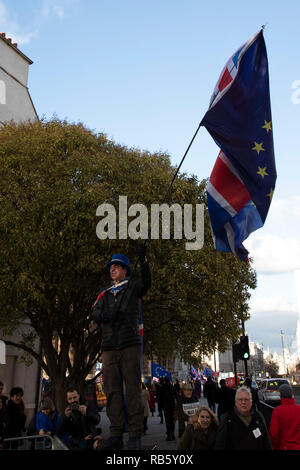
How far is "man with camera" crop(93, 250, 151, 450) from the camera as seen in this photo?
5.24m

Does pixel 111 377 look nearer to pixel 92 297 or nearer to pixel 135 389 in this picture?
pixel 135 389

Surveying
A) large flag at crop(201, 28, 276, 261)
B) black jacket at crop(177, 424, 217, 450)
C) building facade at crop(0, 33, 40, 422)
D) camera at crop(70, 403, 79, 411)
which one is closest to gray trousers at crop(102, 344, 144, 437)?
black jacket at crop(177, 424, 217, 450)

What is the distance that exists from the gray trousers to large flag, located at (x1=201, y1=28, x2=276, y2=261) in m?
3.62

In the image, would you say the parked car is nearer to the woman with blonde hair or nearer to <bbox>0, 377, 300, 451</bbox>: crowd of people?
<bbox>0, 377, 300, 451</bbox>: crowd of people

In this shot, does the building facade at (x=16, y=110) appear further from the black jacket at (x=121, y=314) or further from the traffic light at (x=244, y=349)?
the black jacket at (x=121, y=314)

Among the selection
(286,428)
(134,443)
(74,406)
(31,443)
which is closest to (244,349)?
(74,406)

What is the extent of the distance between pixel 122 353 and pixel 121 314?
452 mm

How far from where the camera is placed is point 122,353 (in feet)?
18.0

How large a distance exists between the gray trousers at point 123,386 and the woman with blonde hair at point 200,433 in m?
0.69

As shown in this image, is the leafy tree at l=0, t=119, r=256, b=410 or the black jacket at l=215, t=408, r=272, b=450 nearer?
the black jacket at l=215, t=408, r=272, b=450

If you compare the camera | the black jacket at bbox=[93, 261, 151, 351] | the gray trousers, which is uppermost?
the black jacket at bbox=[93, 261, 151, 351]

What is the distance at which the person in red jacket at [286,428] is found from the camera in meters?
5.38

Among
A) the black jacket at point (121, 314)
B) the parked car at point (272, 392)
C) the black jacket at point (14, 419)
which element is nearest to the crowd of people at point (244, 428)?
the black jacket at point (121, 314)

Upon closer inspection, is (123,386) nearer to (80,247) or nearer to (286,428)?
(286,428)
